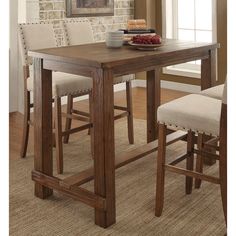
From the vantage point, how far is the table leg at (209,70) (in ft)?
9.96

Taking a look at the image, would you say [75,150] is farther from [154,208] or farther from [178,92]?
[178,92]

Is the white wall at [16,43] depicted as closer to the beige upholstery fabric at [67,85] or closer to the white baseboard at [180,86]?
the beige upholstery fabric at [67,85]

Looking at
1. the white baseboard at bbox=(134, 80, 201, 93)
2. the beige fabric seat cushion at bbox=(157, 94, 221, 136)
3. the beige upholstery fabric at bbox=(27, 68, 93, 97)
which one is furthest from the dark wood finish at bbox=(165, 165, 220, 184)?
the white baseboard at bbox=(134, 80, 201, 93)

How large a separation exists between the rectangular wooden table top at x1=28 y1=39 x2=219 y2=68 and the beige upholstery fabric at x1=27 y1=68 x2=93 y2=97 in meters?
0.34

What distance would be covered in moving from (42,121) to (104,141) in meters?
0.54

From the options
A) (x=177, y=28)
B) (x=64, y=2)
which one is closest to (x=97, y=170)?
(x=64, y=2)

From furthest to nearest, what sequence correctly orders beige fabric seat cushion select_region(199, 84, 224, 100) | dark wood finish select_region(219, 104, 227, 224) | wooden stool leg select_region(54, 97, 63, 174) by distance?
wooden stool leg select_region(54, 97, 63, 174), beige fabric seat cushion select_region(199, 84, 224, 100), dark wood finish select_region(219, 104, 227, 224)

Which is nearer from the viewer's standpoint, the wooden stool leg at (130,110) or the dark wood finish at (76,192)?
the dark wood finish at (76,192)

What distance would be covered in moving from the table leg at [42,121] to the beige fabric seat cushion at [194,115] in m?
0.71

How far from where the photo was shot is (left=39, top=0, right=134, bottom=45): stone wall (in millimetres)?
4816

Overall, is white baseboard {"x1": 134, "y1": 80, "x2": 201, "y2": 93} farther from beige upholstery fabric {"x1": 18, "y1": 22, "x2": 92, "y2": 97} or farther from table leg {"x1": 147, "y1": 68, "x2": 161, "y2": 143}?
beige upholstery fabric {"x1": 18, "y1": 22, "x2": 92, "y2": 97}

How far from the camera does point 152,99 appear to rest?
343 centimetres

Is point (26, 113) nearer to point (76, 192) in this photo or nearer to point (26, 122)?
point (26, 122)

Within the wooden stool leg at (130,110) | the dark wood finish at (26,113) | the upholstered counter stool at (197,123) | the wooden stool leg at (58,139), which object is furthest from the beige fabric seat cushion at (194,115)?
the dark wood finish at (26,113)
